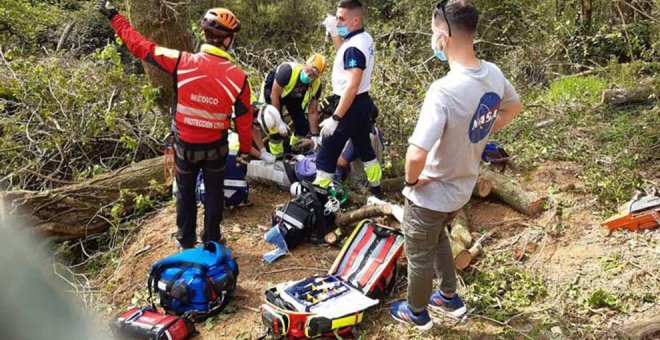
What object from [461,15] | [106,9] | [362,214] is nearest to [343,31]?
[362,214]

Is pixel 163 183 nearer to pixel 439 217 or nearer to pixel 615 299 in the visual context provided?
pixel 439 217

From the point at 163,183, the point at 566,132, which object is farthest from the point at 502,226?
the point at 163,183

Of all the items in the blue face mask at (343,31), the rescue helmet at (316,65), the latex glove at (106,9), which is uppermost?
the latex glove at (106,9)

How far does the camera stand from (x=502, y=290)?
3.94 meters

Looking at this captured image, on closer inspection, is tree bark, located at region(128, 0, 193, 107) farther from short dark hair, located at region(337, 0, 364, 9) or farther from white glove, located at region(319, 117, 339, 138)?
white glove, located at region(319, 117, 339, 138)

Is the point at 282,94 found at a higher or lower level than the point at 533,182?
higher

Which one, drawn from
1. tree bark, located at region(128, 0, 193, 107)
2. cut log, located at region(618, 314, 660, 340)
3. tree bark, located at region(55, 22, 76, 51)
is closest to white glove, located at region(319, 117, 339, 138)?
tree bark, located at region(128, 0, 193, 107)

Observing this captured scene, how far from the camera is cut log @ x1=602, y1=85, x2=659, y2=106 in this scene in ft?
22.7

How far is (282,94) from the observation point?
5973 mm

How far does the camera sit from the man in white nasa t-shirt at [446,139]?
2.91m

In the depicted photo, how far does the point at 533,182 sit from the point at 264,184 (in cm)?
280

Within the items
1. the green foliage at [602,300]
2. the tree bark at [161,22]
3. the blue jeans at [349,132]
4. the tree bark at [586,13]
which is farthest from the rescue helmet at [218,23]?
the tree bark at [586,13]

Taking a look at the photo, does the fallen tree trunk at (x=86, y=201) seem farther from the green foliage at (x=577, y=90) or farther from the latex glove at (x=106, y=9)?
the green foliage at (x=577, y=90)

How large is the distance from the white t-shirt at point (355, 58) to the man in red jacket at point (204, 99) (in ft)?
3.11
